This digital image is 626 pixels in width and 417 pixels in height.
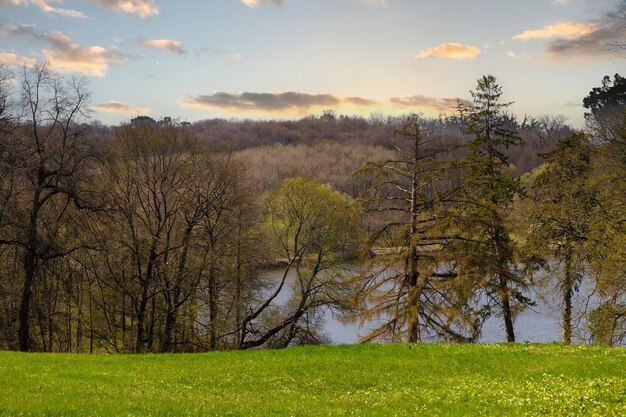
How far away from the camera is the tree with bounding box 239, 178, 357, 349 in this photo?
3947cm

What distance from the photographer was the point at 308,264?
140 feet

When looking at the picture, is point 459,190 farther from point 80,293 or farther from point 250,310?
point 80,293

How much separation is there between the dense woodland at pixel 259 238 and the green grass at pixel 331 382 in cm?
776

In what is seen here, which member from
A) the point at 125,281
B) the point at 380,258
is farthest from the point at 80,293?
the point at 380,258

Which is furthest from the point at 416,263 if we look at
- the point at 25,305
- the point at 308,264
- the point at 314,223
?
the point at 25,305

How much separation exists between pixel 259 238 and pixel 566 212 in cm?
2066

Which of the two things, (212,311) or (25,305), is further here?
(212,311)

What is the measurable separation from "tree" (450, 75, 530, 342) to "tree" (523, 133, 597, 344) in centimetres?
187

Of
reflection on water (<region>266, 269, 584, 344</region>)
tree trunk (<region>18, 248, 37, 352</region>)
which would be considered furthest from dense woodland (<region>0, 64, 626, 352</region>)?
reflection on water (<region>266, 269, 584, 344</region>)

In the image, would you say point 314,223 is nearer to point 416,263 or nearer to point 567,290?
point 416,263

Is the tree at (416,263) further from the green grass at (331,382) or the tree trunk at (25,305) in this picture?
the tree trunk at (25,305)

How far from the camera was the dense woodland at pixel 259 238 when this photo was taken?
97.2 ft

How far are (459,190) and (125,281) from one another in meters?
22.3

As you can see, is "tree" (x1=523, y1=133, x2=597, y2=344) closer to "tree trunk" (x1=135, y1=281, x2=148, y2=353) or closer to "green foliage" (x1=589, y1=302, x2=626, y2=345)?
"green foliage" (x1=589, y1=302, x2=626, y2=345)
